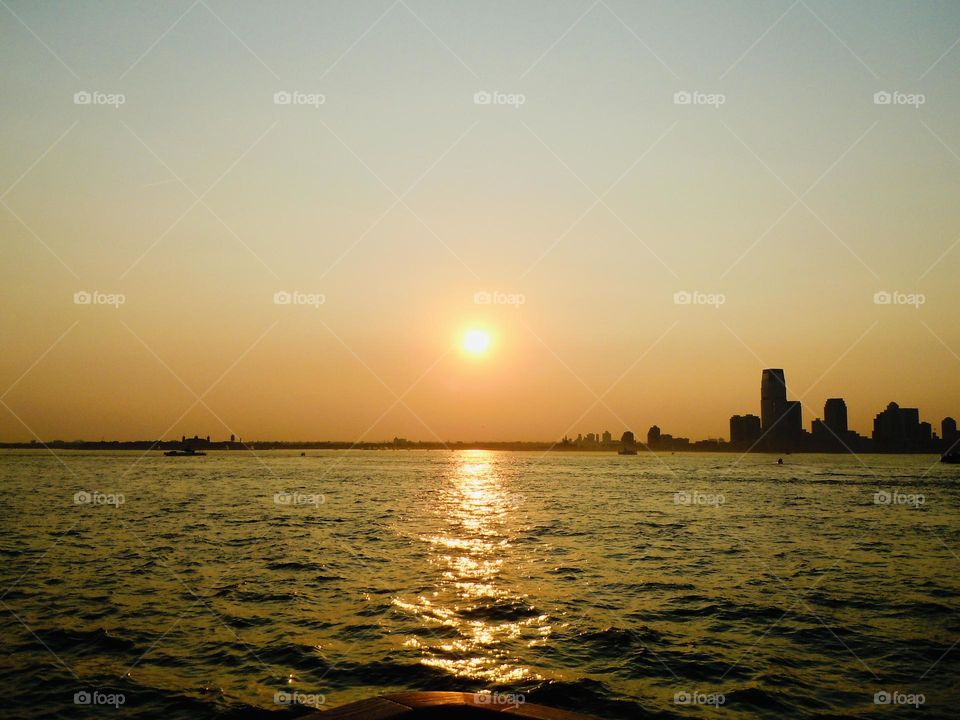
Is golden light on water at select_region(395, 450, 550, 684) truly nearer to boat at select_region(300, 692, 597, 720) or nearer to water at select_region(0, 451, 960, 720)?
water at select_region(0, 451, 960, 720)

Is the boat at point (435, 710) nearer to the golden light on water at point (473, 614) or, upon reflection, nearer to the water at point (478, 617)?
the water at point (478, 617)

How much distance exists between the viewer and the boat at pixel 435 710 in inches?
222

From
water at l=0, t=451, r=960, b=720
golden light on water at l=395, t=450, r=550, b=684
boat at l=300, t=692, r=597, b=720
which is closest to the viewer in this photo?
boat at l=300, t=692, r=597, b=720

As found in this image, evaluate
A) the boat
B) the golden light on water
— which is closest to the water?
the golden light on water

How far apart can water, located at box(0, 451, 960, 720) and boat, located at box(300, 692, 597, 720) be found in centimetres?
640

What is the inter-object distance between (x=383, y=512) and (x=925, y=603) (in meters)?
35.3

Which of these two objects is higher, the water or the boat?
the boat

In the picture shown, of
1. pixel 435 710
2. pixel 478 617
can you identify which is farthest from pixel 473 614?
pixel 435 710

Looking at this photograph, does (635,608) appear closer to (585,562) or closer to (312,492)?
(585,562)

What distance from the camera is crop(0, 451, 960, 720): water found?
12195mm

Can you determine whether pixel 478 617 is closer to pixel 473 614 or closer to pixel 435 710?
pixel 473 614

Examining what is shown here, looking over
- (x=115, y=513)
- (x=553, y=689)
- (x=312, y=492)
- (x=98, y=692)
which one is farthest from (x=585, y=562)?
(x=312, y=492)

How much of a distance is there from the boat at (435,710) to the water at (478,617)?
6.40 metres

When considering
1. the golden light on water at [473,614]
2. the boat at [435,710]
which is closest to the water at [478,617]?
Answer: the golden light on water at [473,614]
